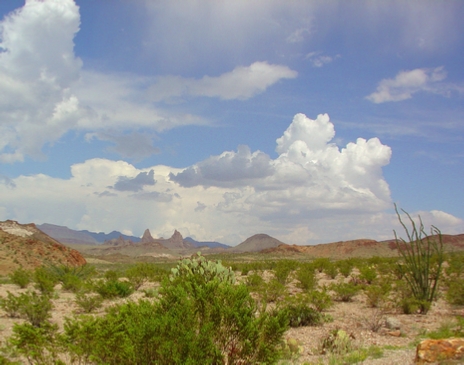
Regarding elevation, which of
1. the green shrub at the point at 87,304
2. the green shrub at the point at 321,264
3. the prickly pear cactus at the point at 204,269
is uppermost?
the prickly pear cactus at the point at 204,269

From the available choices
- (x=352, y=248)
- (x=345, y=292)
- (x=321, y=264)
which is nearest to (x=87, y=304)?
(x=345, y=292)

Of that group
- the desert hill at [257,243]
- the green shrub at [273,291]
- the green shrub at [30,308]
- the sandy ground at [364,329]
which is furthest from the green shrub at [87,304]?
the desert hill at [257,243]

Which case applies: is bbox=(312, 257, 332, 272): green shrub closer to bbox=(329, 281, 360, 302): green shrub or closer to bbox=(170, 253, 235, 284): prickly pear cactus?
bbox=(329, 281, 360, 302): green shrub

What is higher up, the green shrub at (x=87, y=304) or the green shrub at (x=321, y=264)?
the green shrub at (x=321, y=264)

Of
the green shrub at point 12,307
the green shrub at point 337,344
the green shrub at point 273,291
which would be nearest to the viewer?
the green shrub at point 337,344

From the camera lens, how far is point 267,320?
680 cm

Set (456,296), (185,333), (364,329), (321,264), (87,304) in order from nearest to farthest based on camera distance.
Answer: (185,333), (364,329), (87,304), (456,296), (321,264)

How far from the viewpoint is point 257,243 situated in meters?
157

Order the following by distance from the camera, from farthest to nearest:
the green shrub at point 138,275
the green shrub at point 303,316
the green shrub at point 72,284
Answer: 1. the green shrub at point 138,275
2. the green shrub at point 72,284
3. the green shrub at point 303,316

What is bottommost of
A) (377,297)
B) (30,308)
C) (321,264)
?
(30,308)

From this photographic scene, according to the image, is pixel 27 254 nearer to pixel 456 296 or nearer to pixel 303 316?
pixel 303 316

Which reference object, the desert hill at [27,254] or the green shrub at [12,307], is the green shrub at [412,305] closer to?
the green shrub at [12,307]

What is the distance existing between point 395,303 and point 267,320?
10.8 meters

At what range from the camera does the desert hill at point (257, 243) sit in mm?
152950
